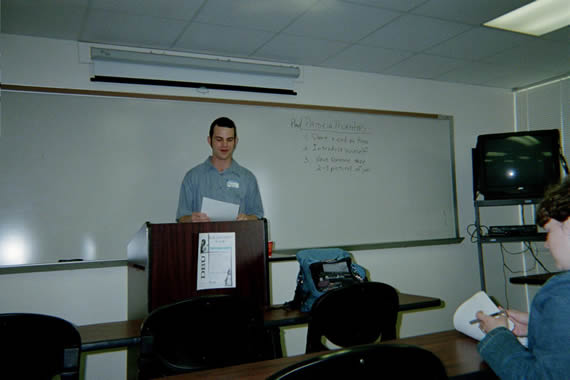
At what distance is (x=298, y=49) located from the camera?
346 centimetres

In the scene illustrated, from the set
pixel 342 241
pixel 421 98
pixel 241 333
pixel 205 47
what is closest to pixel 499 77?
pixel 421 98

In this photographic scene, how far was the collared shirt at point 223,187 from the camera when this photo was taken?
290 centimetres

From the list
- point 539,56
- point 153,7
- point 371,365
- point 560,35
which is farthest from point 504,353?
point 539,56

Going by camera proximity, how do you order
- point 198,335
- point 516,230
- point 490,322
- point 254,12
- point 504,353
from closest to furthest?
point 504,353, point 490,322, point 198,335, point 254,12, point 516,230

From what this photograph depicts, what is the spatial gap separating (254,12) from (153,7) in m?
0.62

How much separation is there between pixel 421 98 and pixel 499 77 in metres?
0.82

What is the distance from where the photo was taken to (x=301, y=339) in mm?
3650

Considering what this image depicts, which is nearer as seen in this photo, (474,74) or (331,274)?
(331,274)

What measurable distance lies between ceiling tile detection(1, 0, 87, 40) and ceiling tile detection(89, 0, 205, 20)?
0.41 ft

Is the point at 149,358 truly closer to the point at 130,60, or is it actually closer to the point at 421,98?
the point at 130,60

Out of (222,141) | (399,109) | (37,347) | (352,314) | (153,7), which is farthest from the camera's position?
(399,109)

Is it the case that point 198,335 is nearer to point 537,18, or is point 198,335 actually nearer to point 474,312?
point 474,312

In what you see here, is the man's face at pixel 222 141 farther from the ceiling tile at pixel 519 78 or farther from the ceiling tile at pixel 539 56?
the ceiling tile at pixel 519 78

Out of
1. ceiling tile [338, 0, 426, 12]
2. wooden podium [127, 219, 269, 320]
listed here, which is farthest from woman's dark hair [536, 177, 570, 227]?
ceiling tile [338, 0, 426, 12]
